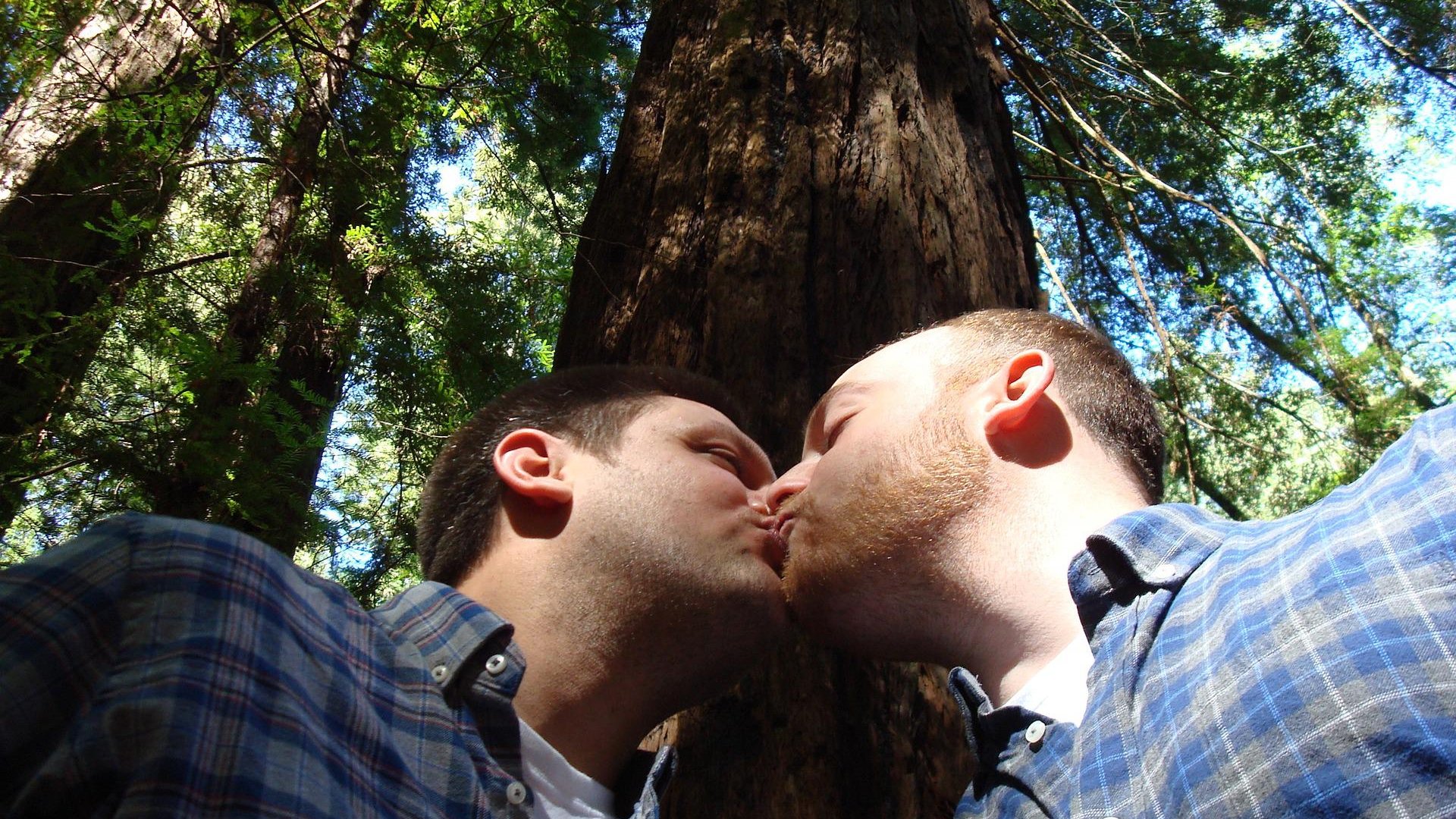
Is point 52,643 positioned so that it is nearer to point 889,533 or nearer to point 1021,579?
point 889,533

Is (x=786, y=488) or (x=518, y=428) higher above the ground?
(x=518, y=428)

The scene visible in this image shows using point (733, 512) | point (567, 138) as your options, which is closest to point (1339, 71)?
point (567, 138)

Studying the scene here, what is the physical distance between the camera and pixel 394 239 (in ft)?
10.4

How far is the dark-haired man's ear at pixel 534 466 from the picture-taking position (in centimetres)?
199

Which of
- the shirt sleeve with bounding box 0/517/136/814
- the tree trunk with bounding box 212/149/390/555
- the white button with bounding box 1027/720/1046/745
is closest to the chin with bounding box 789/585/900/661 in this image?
the white button with bounding box 1027/720/1046/745

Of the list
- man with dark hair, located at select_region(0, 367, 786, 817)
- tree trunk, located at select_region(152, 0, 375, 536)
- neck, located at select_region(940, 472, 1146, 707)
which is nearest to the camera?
man with dark hair, located at select_region(0, 367, 786, 817)

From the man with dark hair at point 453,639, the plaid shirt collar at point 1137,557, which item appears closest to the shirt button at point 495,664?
the man with dark hair at point 453,639

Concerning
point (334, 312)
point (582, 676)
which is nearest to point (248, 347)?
point (334, 312)

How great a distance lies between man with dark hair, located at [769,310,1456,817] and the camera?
0.99 m

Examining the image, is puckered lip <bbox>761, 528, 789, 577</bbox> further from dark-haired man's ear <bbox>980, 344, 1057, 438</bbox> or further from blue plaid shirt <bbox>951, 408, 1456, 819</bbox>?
blue plaid shirt <bbox>951, 408, 1456, 819</bbox>

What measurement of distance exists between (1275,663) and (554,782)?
3.89 ft

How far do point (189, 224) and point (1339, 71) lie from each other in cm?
639

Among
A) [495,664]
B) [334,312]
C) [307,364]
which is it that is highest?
[307,364]

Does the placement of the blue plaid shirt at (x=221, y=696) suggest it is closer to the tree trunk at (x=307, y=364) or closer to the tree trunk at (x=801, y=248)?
the tree trunk at (x=801, y=248)
